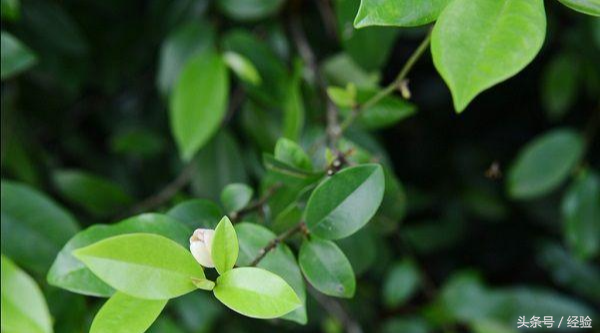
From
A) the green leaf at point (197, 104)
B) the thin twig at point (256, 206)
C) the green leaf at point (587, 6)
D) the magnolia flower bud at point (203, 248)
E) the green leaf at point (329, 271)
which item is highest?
the green leaf at point (587, 6)

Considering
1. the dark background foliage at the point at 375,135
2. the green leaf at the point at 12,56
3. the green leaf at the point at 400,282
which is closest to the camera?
the green leaf at the point at 12,56

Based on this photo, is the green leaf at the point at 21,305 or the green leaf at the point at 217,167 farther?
the green leaf at the point at 217,167

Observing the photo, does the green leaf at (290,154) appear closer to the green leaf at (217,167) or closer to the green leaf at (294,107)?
the green leaf at (294,107)

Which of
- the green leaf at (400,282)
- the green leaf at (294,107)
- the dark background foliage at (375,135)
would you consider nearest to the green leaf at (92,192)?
the dark background foliage at (375,135)

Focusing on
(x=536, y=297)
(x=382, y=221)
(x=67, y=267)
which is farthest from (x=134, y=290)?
(x=536, y=297)

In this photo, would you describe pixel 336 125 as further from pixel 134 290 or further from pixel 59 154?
pixel 59 154

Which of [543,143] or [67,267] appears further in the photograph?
[543,143]

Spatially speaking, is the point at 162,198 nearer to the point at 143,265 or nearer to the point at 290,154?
the point at 290,154
